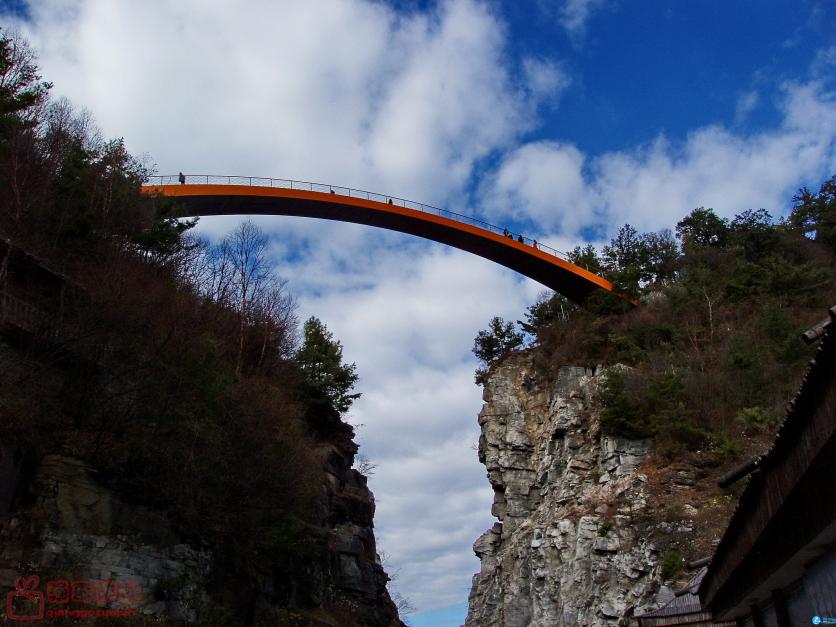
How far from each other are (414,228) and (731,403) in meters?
17.7

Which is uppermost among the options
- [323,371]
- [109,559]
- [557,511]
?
[323,371]

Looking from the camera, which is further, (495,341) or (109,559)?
(495,341)

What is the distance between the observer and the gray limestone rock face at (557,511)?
2311cm

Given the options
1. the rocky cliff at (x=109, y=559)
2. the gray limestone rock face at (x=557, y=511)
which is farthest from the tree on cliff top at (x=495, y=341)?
the rocky cliff at (x=109, y=559)

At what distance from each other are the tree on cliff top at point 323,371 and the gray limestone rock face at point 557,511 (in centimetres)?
815

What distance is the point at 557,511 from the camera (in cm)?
2816

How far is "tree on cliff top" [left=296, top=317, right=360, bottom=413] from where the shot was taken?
31.0 m

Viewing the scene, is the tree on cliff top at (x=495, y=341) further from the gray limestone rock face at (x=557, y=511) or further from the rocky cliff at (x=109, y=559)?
the rocky cliff at (x=109, y=559)

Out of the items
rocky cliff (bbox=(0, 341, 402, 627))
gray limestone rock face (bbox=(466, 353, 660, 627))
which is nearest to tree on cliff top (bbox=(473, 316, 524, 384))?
gray limestone rock face (bbox=(466, 353, 660, 627))

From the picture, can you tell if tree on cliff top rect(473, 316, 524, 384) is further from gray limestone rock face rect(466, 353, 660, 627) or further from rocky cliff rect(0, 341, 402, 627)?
rocky cliff rect(0, 341, 402, 627)

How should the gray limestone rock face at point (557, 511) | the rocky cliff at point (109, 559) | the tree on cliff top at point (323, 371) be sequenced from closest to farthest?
the rocky cliff at point (109, 559) → the gray limestone rock face at point (557, 511) → the tree on cliff top at point (323, 371)

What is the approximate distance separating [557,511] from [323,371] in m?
12.3

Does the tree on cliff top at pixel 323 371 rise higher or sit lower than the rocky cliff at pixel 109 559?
higher

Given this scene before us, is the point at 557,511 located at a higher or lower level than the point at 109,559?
higher
